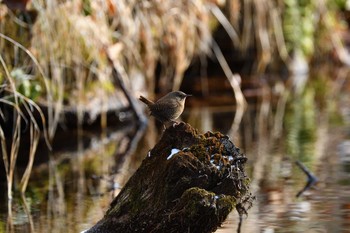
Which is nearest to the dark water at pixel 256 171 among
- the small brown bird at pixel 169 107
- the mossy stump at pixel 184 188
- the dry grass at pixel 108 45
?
the dry grass at pixel 108 45

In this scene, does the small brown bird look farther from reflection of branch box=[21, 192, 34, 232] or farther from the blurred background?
reflection of branch box=[21, 192, 34, 232]

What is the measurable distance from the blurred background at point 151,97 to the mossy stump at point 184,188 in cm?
47

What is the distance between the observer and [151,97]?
8.67 m

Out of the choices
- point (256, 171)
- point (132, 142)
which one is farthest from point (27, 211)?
point (132, 142)

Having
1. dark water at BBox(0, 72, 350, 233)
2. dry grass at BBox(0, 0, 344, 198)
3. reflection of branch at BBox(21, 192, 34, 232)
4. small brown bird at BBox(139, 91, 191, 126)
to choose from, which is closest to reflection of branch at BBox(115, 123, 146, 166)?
dark water at BBox(0, 72, 350, 233)

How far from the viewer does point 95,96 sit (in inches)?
293

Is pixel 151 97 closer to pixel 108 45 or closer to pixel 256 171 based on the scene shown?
pixel 108 45

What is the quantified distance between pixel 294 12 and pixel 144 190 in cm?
656

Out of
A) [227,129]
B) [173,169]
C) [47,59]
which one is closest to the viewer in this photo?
[173,169]

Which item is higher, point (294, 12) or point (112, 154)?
point (294, 12)

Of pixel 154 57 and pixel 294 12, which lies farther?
pixel 294 12

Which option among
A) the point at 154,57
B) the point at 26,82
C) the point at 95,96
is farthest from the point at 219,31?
the point at 26,82

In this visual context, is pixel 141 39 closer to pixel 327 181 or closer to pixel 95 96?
pixel 95 96

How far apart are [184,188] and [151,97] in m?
Answer: 5.19
